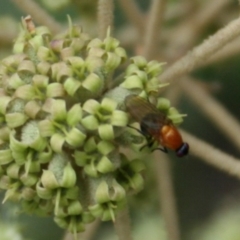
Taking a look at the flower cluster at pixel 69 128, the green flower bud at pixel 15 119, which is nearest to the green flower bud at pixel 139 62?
the flower cluster at pixel 69 128

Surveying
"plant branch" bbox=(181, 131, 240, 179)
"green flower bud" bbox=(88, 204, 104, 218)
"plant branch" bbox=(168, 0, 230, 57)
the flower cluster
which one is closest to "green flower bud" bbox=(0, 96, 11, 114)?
the flower cluster

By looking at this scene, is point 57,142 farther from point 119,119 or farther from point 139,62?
point 139,62

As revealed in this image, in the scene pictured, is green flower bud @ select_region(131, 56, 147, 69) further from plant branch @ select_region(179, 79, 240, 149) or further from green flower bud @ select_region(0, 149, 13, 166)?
plant branch @ select_region(179, 79, 240, 149)

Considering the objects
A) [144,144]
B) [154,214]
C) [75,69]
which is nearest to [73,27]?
[75,69]

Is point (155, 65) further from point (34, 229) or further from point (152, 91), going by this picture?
point (34, 229)

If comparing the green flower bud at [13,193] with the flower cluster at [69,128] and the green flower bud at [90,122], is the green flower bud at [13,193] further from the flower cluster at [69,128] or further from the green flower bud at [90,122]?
the green flower bud at [90,122]

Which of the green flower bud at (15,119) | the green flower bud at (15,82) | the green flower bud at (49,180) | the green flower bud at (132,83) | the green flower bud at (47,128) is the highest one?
the green flower bud at (15,82)

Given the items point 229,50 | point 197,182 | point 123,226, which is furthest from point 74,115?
point 197,182
